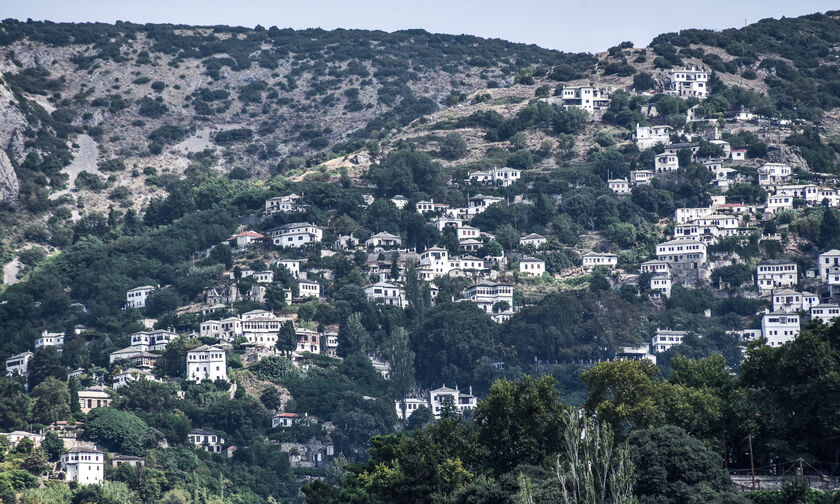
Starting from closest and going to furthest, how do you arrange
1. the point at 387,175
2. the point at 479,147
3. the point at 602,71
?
the point at 387,175, the point at 479,147, the point at 602,71

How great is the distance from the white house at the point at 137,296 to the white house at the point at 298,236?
1323cm

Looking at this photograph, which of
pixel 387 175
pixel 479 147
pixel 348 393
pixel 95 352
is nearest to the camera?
pixel 348 393

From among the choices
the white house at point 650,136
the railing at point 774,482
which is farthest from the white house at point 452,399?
the railing at point 774,482

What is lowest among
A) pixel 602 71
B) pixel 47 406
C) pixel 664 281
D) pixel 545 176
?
pixel 47 406

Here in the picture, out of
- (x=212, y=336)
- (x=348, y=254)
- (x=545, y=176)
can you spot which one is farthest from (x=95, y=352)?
(x=545, y=176)

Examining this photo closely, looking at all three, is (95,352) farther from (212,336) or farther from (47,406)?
(47,406)

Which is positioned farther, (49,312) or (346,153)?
(346,153)

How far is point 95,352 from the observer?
13212 centimetres

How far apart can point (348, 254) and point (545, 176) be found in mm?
26171

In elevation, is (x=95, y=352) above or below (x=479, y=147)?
below

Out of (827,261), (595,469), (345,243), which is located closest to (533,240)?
(345,243)

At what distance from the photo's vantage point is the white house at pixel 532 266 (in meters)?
149

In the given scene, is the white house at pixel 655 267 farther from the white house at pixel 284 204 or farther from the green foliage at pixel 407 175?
the white house at pixel 284 204

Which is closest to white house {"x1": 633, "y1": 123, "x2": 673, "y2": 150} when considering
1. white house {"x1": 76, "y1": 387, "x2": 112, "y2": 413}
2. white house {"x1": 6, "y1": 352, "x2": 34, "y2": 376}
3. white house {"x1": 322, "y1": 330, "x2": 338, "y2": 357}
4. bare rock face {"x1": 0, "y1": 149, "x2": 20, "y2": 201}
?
white house {"x1": 322, "y1": 330, "x2": 338, "y2": 357}
